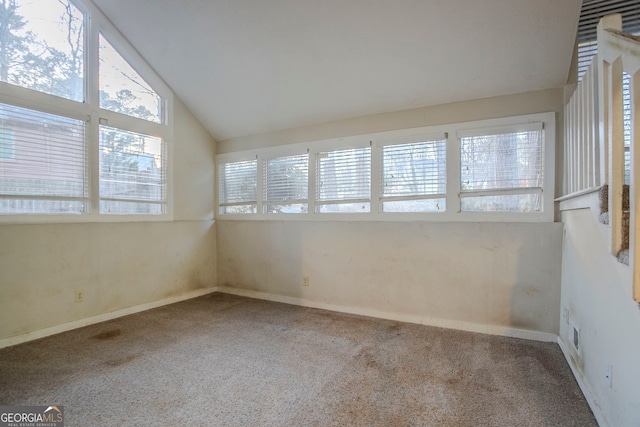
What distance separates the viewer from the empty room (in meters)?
1.88

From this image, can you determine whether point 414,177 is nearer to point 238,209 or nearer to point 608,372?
point 608,372

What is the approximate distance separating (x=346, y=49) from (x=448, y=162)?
1506mm

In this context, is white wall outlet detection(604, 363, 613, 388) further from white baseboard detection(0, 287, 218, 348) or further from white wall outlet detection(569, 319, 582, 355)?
white baseboard detection(0, 287, 218, 348)

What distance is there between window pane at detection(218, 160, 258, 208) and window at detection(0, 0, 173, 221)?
0.89 m

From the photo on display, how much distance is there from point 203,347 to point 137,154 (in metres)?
2.52

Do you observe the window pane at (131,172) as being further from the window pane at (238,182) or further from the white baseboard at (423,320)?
the white baseboard at (423,320)

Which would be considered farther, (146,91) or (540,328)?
(146,91)

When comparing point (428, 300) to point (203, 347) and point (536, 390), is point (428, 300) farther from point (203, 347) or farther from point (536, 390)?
point (203, 347)

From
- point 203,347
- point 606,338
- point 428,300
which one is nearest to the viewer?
point 606,338

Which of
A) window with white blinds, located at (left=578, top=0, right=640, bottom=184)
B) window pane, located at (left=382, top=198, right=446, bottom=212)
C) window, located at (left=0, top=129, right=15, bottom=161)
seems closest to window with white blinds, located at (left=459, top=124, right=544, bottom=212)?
window pane, located at (left=382, top=198, right=446, bottom=212)

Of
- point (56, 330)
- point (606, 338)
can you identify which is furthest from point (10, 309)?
point (606, 338)

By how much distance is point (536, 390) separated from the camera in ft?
6.73

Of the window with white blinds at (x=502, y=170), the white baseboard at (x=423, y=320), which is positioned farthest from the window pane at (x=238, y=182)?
the window with white blinds at (x=502, y=170)

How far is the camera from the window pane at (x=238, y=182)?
4547 millimetres
